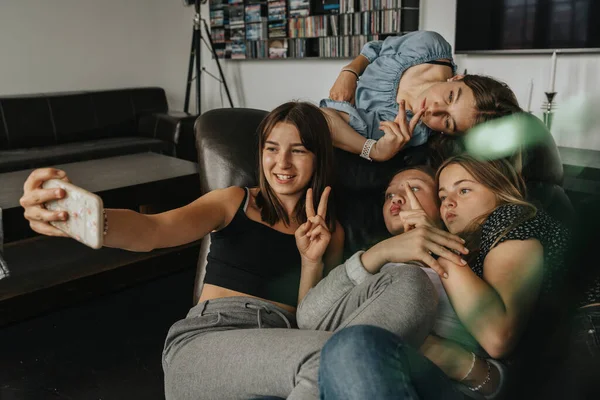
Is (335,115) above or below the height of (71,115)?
above

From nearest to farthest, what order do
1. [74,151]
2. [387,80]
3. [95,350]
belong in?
[387,80], [95,350], [74,151]

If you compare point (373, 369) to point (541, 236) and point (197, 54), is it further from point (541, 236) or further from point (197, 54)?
point (197, 54)

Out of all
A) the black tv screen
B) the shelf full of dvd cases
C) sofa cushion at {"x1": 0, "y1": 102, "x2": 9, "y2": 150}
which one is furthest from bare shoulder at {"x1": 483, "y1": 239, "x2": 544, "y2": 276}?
sofa cushion at {"x1": 0, "y1": 102, "x2": 9, "y2": 150}

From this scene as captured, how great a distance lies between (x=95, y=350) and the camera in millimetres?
1684

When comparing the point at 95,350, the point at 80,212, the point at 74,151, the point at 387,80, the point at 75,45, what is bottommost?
the point at 95,350

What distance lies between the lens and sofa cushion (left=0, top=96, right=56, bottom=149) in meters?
3.16

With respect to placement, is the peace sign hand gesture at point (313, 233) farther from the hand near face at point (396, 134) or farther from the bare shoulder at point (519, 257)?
the bare shoulder at point (519, 257)

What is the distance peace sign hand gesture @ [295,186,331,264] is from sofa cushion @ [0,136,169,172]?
7.53ft

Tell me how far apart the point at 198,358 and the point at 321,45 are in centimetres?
275

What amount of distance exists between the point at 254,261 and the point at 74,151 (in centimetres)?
236

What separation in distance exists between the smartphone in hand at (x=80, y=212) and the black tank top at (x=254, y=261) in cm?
36

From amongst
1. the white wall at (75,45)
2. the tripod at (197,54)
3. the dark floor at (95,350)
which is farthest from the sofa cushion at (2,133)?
→ the dark floor at (95,350)

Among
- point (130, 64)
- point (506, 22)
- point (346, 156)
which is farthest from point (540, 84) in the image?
point (130, 64)

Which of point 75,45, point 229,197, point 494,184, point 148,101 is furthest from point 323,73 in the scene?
point 494,184
